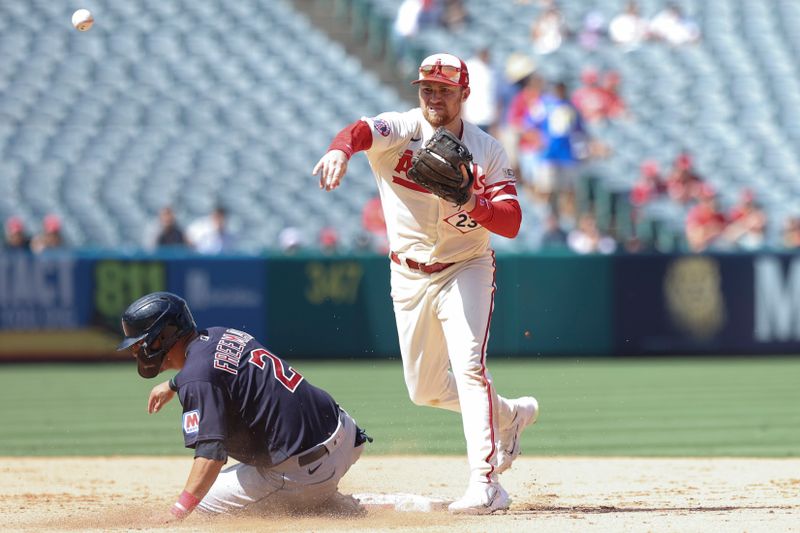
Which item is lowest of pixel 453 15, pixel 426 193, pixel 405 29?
pixel 426 193

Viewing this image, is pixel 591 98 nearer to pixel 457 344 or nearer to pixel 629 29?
pixel 629 29

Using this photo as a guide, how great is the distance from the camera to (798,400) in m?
10.3

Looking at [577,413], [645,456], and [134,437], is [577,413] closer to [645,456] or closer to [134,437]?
[645,456]

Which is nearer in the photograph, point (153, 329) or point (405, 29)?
point (153, 329)

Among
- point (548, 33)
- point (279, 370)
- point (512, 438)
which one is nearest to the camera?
point (279, 370)

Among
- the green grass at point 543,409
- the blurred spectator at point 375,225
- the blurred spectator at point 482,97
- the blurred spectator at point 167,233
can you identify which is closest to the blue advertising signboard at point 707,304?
the green grass at point 543,409

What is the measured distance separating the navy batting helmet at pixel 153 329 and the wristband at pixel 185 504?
1.66 ft

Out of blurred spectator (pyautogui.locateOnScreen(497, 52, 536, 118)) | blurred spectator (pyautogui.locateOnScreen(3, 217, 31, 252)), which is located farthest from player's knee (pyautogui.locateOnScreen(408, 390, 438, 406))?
blurred spectator (pyautogui.locateOnScreen(497, 52, 536, 118))

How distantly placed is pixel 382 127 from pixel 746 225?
405 inches

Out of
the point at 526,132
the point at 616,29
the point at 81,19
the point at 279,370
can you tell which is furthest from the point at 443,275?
the point at 616,29

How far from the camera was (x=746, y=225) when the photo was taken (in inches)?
585

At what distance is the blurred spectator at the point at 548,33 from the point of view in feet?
58.0

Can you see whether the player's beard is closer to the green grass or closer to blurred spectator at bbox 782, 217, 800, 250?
the green grass

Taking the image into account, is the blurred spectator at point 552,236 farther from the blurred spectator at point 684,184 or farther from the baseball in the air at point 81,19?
the baseball in the air at point 81,19
